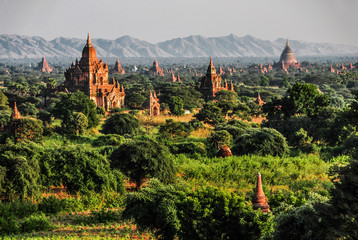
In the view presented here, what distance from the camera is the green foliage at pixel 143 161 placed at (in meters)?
22.8

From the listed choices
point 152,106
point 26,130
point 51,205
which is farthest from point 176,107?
point 51,205

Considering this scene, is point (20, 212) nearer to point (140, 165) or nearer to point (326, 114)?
point (140, 165)

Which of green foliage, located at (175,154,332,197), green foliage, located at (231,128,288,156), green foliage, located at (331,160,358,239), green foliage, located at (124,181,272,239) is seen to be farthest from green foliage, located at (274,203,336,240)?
green foliage, located at (231,128,288,156)

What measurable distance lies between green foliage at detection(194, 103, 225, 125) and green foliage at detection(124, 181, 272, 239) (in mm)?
29093

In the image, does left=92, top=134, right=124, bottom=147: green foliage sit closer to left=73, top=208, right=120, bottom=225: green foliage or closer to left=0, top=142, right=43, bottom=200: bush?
left=0, top=142, right=43, bottom=200: bush

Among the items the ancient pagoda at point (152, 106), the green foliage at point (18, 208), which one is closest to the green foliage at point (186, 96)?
the ancient pagoda at point (152, 106)

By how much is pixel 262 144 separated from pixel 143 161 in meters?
10.2

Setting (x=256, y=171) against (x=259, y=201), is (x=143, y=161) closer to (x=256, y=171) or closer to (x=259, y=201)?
(x=256, y=171)

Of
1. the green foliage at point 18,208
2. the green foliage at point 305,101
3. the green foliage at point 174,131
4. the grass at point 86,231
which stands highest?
the green foliage at point 305,101

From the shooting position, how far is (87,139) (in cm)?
3819

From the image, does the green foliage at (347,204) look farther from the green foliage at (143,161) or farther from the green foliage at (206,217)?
the green foliage at (143,161)

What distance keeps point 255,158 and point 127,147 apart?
835 centimetres

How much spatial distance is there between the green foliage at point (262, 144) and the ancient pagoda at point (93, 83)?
99.8 feet

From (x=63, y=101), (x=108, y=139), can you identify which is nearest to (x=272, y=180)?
(x=108, y=139)
